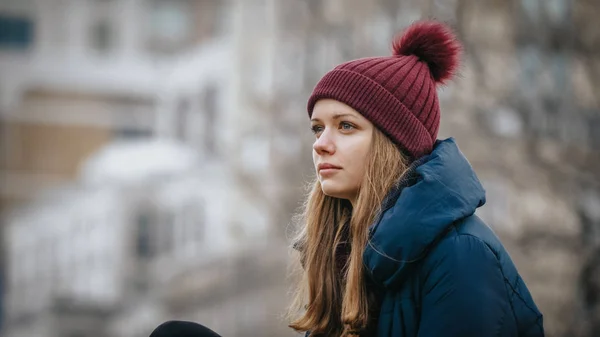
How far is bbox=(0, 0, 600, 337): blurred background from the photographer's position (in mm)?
16125

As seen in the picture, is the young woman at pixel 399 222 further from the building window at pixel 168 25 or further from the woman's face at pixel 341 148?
the building window at pixel 168 25

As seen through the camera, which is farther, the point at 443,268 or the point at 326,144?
the point at 326,144

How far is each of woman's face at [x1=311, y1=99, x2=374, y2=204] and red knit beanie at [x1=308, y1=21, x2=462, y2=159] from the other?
0.04m

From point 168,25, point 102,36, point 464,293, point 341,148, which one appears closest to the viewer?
point 464,293

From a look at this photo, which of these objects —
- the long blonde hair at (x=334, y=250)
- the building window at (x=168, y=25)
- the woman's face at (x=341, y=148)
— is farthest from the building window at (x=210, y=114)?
the woman's face at (x=341, y=148)

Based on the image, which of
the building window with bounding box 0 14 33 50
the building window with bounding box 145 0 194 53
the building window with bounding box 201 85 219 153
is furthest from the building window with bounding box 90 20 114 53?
the building window with bounding box 201 85 219 153

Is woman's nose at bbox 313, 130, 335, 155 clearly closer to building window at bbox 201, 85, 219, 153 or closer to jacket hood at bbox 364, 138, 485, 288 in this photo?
jacket hood at bbox 364, 138, 485, 288

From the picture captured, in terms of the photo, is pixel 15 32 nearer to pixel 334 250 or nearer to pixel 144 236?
pixel 144 236

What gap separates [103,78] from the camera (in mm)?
45562

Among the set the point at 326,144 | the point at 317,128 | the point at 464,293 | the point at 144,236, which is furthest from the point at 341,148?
the point at 144,236

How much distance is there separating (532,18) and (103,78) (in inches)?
1194

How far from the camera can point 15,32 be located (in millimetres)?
46938

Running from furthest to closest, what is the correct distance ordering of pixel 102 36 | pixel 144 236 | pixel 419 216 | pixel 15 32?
pixel 15 32, pixel 102 36, pixel 144 236, pixel 419 216

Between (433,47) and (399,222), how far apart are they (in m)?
0.82
